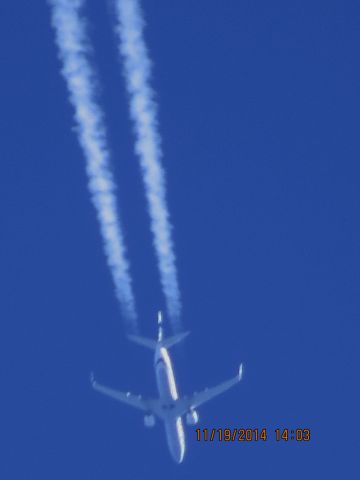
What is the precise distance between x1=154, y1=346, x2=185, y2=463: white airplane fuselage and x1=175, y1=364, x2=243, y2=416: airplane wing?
0.59 m

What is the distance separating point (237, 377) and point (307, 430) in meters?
6.02

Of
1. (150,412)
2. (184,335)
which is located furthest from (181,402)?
(184,335)

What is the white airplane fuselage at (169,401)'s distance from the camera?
8881 centimetres

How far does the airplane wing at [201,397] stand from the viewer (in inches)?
3607

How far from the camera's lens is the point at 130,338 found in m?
84.4

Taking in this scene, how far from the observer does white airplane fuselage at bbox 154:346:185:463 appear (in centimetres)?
8881

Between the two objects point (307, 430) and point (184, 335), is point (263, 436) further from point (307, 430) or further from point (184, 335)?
point (184, 335)

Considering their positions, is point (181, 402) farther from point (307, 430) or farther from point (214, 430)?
point (307, 430)

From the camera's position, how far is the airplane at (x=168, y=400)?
291ft

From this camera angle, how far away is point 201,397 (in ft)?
305

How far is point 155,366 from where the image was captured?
89.5 meters

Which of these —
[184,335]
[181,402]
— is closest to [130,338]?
[184,335]

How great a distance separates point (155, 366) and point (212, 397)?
20.2 feet

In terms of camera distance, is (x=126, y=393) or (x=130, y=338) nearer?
(x=130, y=338)
